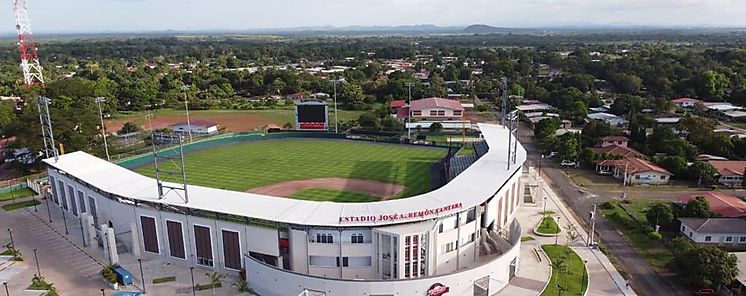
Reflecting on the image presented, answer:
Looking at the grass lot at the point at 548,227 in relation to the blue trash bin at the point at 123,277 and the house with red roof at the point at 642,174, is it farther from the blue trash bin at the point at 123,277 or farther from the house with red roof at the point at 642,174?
the blue trash bin at the point at 123,277

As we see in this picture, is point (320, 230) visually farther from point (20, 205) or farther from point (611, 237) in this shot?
point (20, 205)

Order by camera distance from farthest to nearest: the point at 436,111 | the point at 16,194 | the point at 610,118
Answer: the point at 610,118
the point at 436,111
the point at 16,194

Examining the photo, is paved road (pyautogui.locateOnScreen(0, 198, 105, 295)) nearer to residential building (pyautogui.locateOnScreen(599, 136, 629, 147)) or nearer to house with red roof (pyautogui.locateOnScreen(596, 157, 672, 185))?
house with red roof (pyautogui.locateOnScreen(596, 157, 672, 185))

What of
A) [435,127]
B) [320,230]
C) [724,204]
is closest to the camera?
[320,230]

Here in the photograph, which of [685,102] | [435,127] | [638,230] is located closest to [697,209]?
[638,230]

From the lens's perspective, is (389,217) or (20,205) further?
(20,205)

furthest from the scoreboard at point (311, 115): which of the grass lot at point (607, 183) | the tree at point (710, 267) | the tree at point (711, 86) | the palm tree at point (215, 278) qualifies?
the tree at point (711, 86)

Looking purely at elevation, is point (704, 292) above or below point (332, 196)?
below

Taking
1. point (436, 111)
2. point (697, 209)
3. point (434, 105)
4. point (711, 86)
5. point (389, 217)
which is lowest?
point (697, 209)
